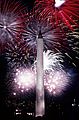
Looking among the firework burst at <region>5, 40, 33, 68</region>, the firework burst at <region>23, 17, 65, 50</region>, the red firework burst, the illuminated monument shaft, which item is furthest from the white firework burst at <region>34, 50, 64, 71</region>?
the illuminated monument shaft

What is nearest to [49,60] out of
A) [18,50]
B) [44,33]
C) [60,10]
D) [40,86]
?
[44,33]

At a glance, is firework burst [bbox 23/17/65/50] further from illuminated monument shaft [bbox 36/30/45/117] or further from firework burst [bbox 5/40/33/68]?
illuminated monument shaft [bbox 36/30/45/117]

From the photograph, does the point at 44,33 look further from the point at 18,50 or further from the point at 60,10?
the point at 60,10

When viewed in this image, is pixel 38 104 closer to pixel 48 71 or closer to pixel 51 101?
pixel 48 71

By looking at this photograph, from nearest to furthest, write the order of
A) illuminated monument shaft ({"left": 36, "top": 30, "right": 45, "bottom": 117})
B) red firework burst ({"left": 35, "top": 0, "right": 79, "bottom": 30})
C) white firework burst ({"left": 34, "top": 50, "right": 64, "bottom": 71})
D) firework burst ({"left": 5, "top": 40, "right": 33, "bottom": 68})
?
→ illuminated monument shaft ({"left": 36, "top": 30, "right": 45, "bottom": 117})
red firework burst ({"left": 35, "top": 0, "right": 79, "bottom": 30})
white firework burst ({"left": 34, "top": 50, "right": 64, "bottom": 71})
firework burst ({"left": 5, "top": 40, "right": 33, "bottom": 68})

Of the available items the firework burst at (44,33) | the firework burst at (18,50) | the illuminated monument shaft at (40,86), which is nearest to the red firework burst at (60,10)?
the firework burst at (44,33)
